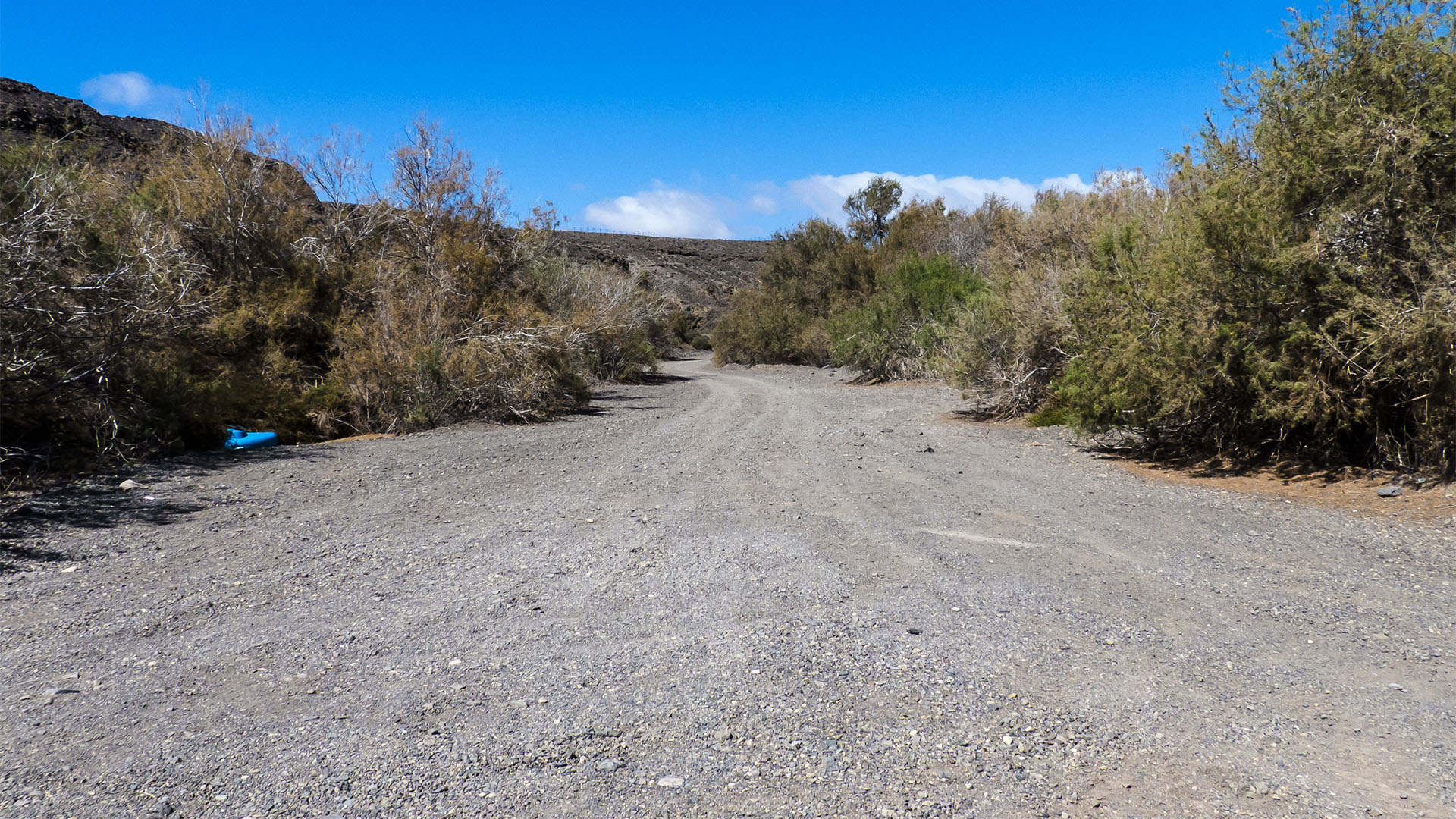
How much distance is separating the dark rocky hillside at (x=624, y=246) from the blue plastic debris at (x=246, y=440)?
9390mm

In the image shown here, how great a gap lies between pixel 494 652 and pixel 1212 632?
12.8 ft

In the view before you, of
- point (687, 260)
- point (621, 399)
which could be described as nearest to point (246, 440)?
point (621, 399)

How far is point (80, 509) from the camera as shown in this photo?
8023 millimetres

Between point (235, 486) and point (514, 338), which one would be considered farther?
point (514, 338)

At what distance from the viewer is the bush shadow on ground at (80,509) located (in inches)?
257

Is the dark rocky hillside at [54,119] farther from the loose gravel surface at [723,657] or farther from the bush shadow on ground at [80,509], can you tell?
the loose gravel surface at [723,657]

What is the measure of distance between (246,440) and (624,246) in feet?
207

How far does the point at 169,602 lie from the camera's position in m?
5.35

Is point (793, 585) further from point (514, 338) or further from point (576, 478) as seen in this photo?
point (514, 338)

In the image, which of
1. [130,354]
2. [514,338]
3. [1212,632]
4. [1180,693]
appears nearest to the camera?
[1180,693]

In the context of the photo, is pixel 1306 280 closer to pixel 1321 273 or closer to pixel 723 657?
pixel 1321 273

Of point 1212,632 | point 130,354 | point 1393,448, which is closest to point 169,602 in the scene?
point 1212,632

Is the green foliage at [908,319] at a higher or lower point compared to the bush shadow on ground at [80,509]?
higher

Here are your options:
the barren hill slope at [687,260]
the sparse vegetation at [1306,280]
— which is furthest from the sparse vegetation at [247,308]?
the barren hill slope at [687,260]
